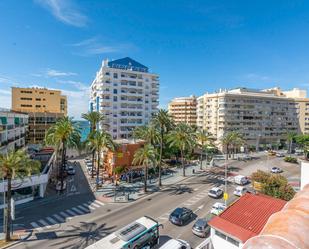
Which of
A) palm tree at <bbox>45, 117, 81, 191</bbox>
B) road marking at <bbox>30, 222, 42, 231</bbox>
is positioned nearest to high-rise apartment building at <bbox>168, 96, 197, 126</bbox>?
palm tree at <bbox>45, 117, 81, 191</bbox>

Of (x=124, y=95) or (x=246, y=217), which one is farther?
(x=124, y=95)

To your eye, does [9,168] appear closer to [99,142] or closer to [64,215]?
[64,215]

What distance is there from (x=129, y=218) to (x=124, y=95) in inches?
2342

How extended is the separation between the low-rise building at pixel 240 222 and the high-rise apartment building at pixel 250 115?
7857 centimetres

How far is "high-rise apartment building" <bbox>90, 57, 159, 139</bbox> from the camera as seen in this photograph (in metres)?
81.2

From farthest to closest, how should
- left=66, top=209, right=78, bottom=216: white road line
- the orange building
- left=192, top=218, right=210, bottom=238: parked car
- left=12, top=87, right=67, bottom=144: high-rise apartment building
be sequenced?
left=12, top=87, right=67, bottom=144: high-rise apartment building < the orange building < left=66, top=209, right=78, bottom=216: white road line < left=192, top=218, right=210, bottom=238: parked car

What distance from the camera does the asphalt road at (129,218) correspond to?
2494cm

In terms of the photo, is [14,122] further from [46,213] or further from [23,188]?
[46,213]

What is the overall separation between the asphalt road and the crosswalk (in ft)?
3.25

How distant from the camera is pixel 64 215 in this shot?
31.6m

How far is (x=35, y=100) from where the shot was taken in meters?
107

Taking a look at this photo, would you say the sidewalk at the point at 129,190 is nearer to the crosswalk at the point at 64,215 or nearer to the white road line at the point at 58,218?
the crosswalk at the point at 64,215

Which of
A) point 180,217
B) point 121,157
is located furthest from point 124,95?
point 180,217

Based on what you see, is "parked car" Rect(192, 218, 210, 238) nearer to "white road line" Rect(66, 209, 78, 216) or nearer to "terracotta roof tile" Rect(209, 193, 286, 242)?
"terracotta roof tile" Rect(209, 193, 286, 242)
